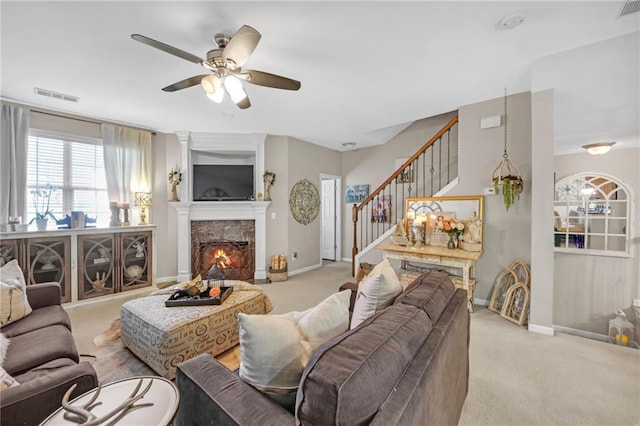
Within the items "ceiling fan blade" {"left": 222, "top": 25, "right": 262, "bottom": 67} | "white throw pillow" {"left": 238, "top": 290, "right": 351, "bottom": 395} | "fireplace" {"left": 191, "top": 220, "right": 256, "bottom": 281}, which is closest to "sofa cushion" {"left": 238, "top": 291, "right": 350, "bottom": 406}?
"white throw pillow" {"left": 238, "top": 290, "right": 351, "bottom": 395}

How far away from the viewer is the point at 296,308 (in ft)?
11.1

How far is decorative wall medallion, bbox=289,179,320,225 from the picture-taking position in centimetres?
510

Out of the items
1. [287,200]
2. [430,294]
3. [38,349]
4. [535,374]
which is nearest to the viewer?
[430,294]

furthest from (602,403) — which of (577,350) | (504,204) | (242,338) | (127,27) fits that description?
(127,27)

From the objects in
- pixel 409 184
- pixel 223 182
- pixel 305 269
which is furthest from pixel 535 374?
pixel 223 182

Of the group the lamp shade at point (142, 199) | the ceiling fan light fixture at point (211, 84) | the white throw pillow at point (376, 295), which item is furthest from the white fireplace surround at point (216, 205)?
the white throw pillow at point (376, 295)

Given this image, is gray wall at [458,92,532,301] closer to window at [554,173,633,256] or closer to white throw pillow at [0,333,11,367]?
window at [554,173,633,256]

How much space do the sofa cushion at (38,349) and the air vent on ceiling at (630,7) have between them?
14.2 feet

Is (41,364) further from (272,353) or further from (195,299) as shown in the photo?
(272,353)

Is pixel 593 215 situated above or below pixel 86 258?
above

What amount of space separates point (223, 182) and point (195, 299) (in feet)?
9.17

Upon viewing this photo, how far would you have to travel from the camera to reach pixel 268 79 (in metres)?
2.09

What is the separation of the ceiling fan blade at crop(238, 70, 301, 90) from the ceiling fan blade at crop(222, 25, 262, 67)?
0.72 ft

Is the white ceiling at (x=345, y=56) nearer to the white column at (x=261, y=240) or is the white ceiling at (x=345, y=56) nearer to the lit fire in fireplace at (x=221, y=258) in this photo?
the white column at (x=261, y=240)
